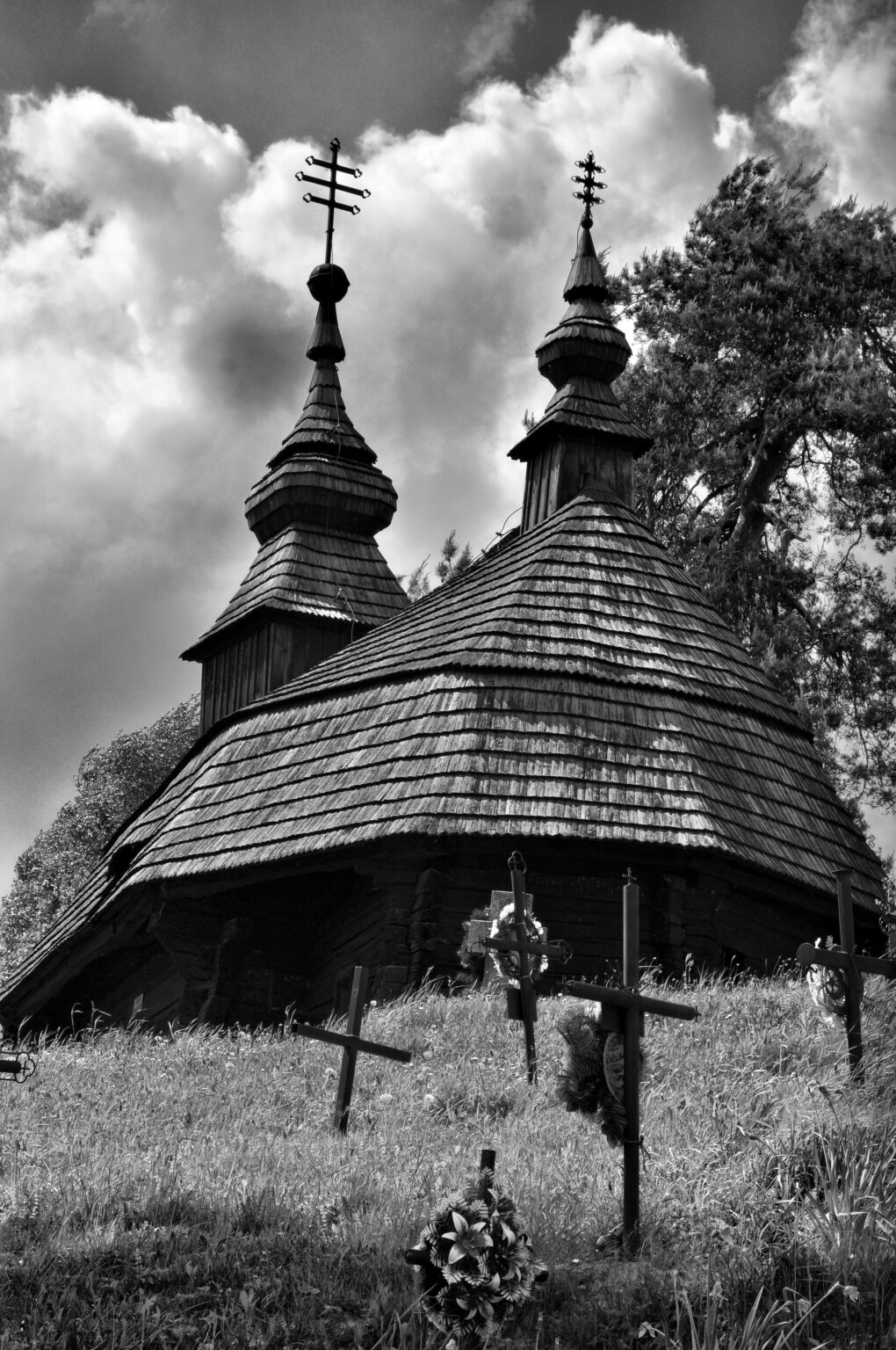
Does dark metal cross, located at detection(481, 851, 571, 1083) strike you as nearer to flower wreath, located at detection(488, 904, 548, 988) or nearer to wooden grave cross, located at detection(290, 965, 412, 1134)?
flower wreath, located at detection(488, 904, 548, 988)

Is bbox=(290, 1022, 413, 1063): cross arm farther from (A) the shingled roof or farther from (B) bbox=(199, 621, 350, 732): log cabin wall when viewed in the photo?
(B) bbox=(199, 621, 350, 732): log cabin wall

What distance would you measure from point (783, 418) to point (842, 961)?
14.9m

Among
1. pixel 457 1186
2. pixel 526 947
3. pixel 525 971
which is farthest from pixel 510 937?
pixel 457 1186

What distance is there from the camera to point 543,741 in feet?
44.0

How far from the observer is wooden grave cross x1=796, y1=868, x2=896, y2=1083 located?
25.0ft

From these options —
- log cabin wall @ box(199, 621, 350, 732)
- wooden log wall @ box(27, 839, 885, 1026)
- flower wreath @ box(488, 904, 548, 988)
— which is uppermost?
log cabin wall @ box(199, 621, 350, 732)

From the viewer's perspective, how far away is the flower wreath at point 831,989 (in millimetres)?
7941

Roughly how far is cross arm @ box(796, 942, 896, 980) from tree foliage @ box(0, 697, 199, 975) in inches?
927

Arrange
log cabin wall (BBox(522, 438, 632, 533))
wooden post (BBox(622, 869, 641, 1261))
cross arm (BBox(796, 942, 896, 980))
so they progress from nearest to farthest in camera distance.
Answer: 1. wooden post (BBox(622, 869, 641, 1261))
2. cross arm (BBox(796, 942, 896, 980))
3. log cabin wall (BBox(522, 438, 632, 533))

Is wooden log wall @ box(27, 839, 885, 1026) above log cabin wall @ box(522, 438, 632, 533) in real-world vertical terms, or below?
below

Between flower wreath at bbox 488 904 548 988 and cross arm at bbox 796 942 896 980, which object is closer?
cross arm at bbox 796 942 896 980

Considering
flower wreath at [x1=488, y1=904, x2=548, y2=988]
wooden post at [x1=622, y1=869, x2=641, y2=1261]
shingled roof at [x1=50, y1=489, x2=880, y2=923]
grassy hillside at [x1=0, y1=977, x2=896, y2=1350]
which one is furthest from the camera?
shingled roof at [x1=50, y1=489, x2=880, y2=923]

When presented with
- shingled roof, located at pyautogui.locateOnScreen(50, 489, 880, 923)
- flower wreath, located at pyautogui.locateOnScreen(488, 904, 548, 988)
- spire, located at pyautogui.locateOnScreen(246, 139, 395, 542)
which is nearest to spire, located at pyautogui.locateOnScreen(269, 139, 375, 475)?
spire, located at pyautogui.locateOnScreen(246, 139, 395, 542)

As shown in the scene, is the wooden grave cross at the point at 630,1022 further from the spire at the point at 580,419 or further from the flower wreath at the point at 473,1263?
the spire at the point at 580,419
